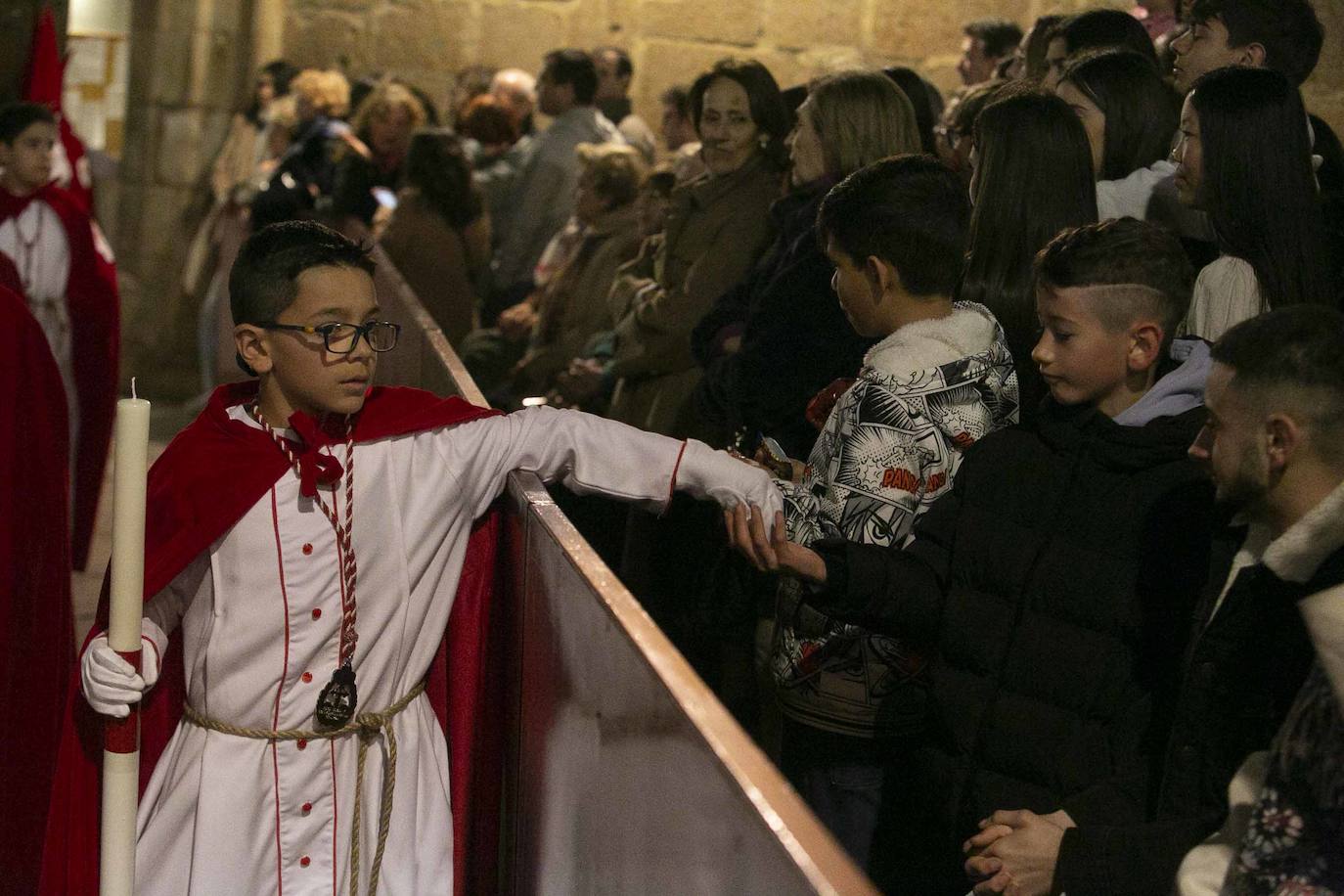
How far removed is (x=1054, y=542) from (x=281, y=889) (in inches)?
52.9

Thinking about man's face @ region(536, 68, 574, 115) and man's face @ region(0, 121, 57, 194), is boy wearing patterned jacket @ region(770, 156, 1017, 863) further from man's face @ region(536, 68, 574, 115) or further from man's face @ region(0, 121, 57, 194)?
man's face @ region(536, 68, 574, 115)

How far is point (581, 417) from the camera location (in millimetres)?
2953

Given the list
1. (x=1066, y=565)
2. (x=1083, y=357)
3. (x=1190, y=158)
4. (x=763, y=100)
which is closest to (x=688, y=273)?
(x=763, y=100)

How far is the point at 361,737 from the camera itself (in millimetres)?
2902

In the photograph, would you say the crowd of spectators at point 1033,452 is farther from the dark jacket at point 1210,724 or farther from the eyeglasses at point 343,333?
the eyeglasses at point 343,333

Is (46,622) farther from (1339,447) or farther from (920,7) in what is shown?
(920,7)

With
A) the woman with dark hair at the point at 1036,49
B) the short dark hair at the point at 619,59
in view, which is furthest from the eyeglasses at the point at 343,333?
the short dark hair at the point at 619,59

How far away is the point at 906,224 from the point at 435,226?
15.7ft

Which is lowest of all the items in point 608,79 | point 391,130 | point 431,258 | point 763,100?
point 431,258

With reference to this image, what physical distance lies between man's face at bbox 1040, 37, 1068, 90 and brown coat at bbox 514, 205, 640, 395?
1.83 meters

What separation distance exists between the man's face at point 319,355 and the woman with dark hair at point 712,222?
206 cm

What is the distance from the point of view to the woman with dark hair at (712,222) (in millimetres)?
4871

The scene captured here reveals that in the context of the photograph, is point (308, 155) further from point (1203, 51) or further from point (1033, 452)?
point (1033, 452)

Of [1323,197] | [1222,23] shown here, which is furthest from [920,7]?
[1323,197]
